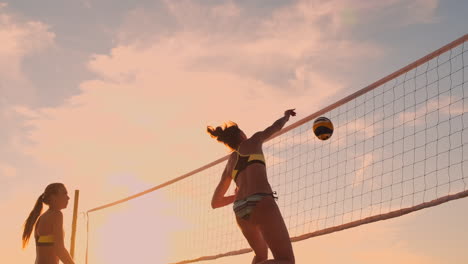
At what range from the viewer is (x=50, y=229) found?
6719 millimetres

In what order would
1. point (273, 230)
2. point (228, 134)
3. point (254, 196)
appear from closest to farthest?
point (273, 230)
point (254, 196)
point (228, 134)

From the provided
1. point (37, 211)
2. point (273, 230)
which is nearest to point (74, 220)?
point (37, 211)

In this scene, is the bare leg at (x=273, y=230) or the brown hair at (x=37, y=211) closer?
the bare leg at (x=273, y=230)

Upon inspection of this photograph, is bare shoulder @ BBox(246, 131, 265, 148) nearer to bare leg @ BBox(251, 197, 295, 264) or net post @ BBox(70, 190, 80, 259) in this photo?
bare leg @ BBox(251, 197, 295, 264)

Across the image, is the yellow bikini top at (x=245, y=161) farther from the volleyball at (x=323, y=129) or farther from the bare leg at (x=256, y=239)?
the volleyball at (x=323, y=129)

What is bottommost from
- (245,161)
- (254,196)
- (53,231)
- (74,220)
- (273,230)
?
(273,230)

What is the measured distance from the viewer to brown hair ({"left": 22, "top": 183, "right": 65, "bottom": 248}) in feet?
22.4

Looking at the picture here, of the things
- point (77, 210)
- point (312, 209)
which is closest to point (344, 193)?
point (312, 209)

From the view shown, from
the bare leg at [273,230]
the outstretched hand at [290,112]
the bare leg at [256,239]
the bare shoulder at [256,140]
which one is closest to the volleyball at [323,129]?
the outstretched hand at [290,112]

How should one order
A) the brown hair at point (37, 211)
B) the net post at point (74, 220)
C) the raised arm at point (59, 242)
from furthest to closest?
the net post at point (74, 220)
the brown hair at point (37, 211)
the raised arm at point (59, 242)

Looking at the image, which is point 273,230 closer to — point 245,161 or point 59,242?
point 245,161

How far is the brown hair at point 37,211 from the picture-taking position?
6824 millimetres

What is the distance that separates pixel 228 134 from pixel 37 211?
2.91 m

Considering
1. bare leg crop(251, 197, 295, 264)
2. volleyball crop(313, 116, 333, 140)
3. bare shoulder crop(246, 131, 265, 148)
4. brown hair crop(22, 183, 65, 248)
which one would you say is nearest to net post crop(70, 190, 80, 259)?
brown hair crop(22, 183, 65, 248)
